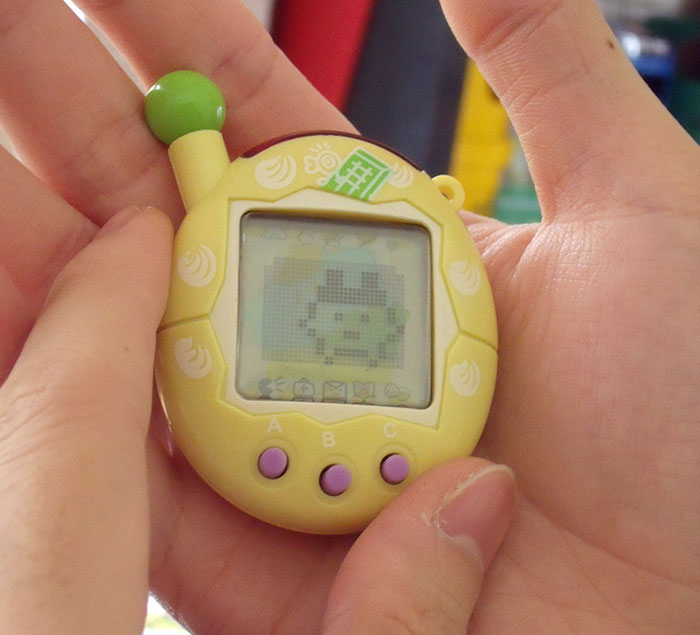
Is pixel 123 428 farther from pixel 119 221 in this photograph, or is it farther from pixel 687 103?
pixel 687 103

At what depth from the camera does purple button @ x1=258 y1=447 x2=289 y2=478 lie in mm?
701

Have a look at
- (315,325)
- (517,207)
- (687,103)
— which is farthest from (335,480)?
(687,103)

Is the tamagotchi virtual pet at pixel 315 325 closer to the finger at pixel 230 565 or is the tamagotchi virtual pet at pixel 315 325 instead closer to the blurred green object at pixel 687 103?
the finger at pixel 230 565

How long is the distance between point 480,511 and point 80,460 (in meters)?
0.34

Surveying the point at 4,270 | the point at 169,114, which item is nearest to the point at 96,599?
the point at 4,270

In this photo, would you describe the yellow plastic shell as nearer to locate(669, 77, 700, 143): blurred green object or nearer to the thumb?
the thumb

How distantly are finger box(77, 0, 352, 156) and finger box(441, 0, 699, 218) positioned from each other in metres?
0.23

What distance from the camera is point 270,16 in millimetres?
1552

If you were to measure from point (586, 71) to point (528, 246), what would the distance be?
7.7 inches

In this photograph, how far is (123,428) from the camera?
586 millimetres

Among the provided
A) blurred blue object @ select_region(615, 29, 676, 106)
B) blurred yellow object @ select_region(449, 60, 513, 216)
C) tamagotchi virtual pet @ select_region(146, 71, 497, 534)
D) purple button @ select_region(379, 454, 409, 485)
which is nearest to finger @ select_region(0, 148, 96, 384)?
tamagotchi virtual pet @ select_region(146, 71, 497, 534)

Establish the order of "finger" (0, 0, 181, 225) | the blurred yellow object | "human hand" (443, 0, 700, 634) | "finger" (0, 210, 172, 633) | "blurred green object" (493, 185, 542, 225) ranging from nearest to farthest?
"finger" (0, 210, 172, 633)
"human hand" (443, 0, 700, 634)
"finger" (0, 0, 181, 225)
the blurred yellow object
"blurred green object" (493, 185, 542, 225)

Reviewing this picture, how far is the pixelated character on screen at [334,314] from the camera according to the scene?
29.9 inches

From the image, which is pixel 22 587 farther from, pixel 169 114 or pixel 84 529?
pixel 169 114
